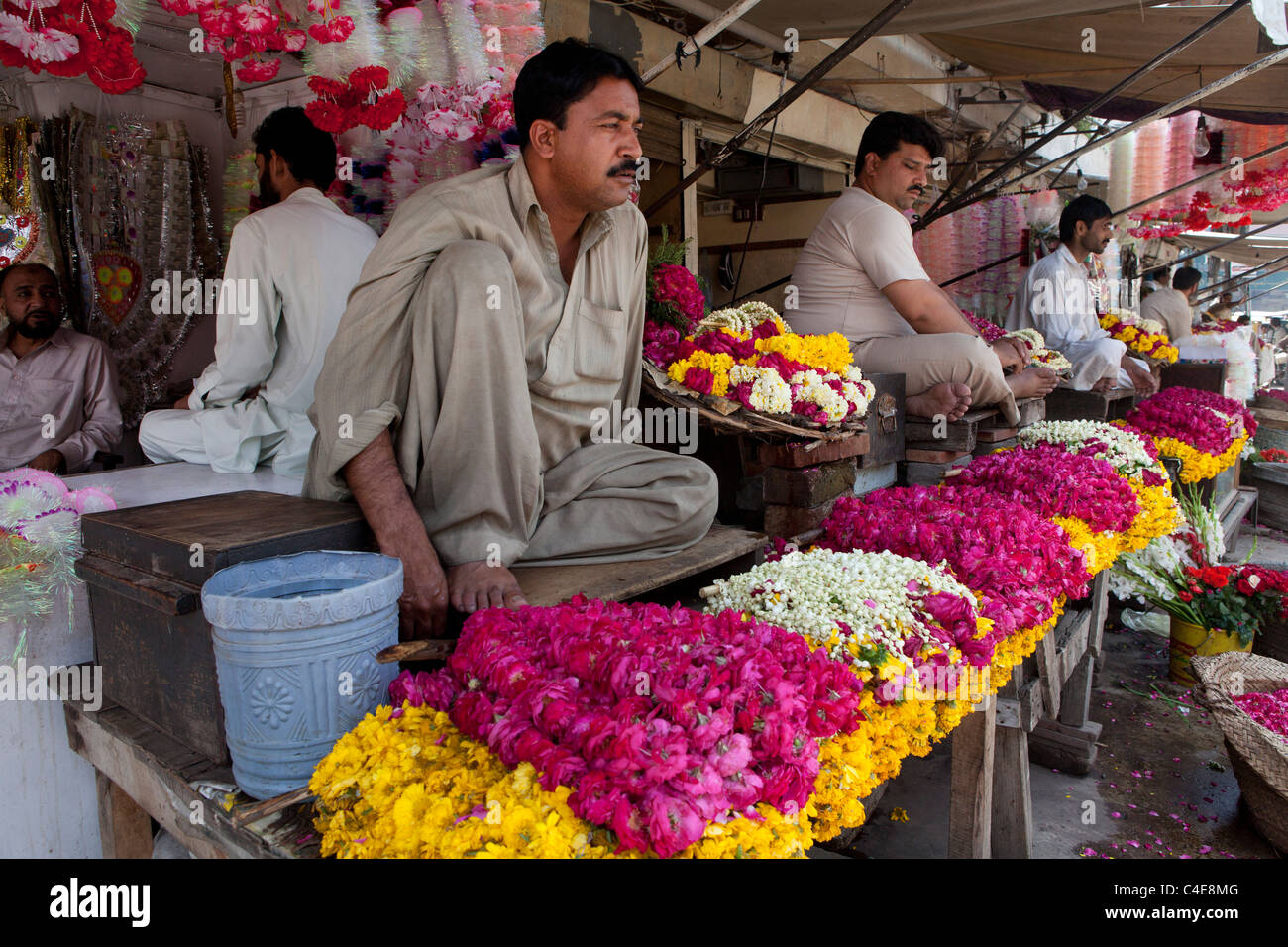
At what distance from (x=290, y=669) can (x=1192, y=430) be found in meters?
6.28

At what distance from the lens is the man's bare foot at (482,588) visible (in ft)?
6.64

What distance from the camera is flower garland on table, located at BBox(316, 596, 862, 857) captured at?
122cm

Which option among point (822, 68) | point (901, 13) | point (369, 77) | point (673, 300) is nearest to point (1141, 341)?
point (901, 13)

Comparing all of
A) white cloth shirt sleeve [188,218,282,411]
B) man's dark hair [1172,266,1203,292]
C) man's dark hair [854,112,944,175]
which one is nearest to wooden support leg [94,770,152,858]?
white cloth shirt sleeve [188,218,282,411]

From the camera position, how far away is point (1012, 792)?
2943mm

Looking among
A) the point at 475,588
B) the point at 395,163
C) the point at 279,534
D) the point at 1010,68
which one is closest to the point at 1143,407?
the point at 1010,68

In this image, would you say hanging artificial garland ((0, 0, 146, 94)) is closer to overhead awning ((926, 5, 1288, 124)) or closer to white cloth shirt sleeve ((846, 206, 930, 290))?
white cloth shirt sleeve ((846, 206, 930, 290))

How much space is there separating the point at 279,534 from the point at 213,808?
527 millimetres

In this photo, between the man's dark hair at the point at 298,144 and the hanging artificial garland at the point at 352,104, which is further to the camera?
the man's dark hair at the point at 298,144

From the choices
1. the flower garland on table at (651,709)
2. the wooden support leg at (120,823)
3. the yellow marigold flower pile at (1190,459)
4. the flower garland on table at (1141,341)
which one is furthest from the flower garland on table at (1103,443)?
the wooden support leg at (120,823)

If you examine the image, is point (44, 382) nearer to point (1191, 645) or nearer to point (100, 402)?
point (100, 402)

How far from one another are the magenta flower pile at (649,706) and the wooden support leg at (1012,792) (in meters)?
1.52

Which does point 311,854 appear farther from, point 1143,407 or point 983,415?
point 1143,407

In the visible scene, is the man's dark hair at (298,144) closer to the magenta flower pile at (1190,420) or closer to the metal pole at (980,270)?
the magenta flower pile at (1190,420)
